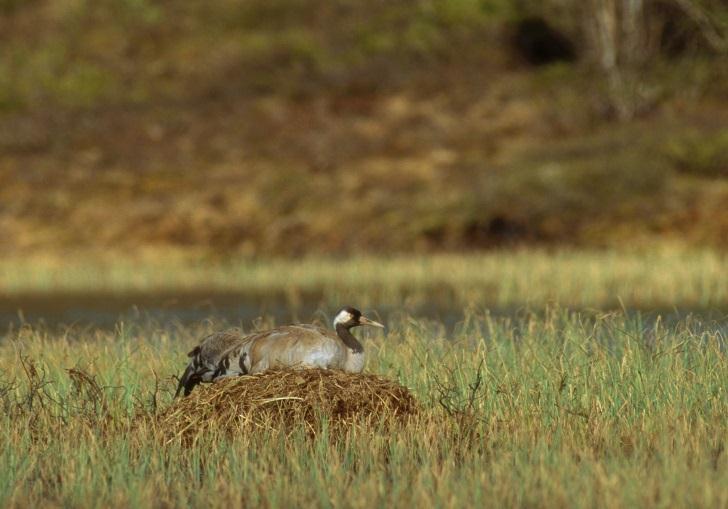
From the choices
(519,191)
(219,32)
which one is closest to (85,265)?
(519,191)

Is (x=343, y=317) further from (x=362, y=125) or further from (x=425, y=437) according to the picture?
(x=362, y=125)

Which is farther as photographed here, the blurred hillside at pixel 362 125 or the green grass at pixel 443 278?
the blurred hillside at pixel 362 125

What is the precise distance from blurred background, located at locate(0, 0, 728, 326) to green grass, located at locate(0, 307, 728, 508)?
12.1 metres

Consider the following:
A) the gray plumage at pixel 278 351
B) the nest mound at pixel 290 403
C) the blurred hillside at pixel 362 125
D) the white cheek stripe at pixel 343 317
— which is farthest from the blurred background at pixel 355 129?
the nest mound at pixel 290 403

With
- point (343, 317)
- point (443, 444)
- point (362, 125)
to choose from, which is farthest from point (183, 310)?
point (362, 125)

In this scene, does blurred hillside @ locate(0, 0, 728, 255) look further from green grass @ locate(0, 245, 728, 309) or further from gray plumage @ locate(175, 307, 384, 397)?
gray plumage @ locate(175, 307, 384, 397)

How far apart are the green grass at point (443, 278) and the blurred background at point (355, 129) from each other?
0.92 m

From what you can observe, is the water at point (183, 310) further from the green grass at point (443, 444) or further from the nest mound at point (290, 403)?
the nest mound at point (290, 403)

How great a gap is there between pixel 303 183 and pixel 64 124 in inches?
415

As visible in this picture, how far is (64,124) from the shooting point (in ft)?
139

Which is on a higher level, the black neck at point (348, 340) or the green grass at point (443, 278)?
the black neck at point (348, 340)

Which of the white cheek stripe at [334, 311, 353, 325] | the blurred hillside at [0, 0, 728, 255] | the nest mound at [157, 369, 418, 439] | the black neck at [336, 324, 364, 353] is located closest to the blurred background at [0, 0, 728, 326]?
the blurred hillside at [0, 0, 728, 255]

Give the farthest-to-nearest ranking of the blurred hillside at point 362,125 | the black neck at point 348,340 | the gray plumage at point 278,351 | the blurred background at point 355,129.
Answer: the blurred hillside at point 362,125 → the blurred background at point 355,129 → the black neck at point 348,340 → the gray plumage at point 278,351

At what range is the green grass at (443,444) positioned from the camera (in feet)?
23.1
